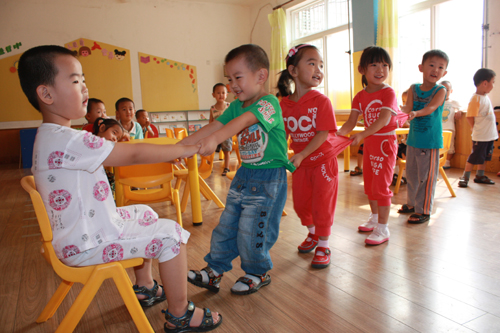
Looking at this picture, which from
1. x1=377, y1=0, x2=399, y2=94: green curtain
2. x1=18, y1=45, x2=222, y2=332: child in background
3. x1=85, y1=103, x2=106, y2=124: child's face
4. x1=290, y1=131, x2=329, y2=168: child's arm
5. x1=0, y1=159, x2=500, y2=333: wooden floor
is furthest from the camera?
x1=377, y1=0, x2=399, y2=94: green curtain

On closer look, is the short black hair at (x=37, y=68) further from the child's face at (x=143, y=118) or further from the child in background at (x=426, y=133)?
the child's face at (x=143, y=118)

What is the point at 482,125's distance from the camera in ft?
12.0

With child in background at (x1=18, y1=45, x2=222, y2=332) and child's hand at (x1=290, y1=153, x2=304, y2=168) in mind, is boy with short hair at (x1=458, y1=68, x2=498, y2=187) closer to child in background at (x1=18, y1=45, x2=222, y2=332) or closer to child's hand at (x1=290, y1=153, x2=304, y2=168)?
child's hand at (x1=290, y1=153, x2=304, y2=168)

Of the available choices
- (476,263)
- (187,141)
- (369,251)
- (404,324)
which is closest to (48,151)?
(187,141)

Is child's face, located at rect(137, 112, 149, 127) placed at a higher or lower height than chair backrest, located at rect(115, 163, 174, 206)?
higher

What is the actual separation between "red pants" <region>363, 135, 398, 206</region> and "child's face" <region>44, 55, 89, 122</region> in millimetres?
1681

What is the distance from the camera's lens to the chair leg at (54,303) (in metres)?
1.36

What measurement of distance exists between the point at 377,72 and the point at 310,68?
54 cm

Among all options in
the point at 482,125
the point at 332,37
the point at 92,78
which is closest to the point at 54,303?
the point at 482,125

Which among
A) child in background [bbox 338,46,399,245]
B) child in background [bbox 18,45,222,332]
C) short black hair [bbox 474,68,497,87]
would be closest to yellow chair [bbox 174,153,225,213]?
child in background [bbox 338,46,399,245]

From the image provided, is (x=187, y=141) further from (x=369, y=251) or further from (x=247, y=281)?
(x=369, y=251)

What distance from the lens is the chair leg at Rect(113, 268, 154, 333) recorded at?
1104 millimetres

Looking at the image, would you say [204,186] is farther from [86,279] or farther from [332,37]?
[332,37]

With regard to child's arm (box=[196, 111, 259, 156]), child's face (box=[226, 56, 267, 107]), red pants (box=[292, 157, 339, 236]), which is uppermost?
child's face (box=[226, 56, 267, 107])
